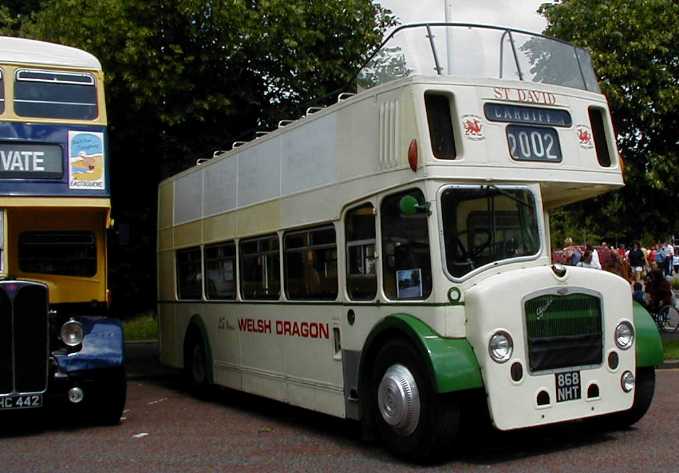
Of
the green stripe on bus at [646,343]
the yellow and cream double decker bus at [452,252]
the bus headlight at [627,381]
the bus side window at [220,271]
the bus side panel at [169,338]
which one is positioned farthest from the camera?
the bus side panel at [169,338]

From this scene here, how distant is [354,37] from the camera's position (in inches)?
650

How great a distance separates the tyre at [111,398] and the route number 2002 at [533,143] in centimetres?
498

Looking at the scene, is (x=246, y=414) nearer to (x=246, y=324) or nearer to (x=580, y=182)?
(x=246, y=324)

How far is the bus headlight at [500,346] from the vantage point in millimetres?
7634

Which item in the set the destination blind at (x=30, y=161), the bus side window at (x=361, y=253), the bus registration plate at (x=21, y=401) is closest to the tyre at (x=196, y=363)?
the bus registration plate at (x=21, y=401)

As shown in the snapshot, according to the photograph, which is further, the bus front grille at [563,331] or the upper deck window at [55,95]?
the upper deck window at [55,95]

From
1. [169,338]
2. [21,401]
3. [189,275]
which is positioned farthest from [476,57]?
[169,338]

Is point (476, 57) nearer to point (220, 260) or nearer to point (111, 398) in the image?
point (220, 260)

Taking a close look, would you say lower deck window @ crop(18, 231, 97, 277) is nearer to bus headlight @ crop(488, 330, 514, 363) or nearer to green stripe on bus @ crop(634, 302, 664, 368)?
bus headlight @ crop(488, 330, 514, 363)

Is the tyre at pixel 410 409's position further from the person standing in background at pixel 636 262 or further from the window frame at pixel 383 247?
the person standing in background at pixel 636 262

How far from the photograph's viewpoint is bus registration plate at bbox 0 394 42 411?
9.71 m

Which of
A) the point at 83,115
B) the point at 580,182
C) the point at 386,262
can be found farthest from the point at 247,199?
the point at 580,182

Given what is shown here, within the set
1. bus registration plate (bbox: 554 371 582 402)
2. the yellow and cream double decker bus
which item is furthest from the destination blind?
bus registration plate (bbox: 554 371 582 402)

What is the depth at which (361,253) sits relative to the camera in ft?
29.2
